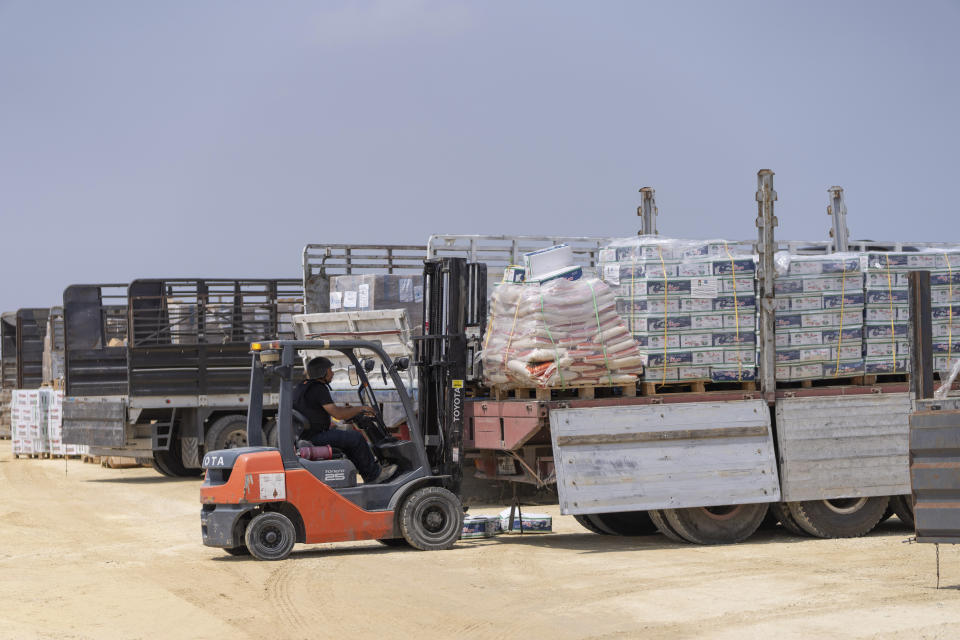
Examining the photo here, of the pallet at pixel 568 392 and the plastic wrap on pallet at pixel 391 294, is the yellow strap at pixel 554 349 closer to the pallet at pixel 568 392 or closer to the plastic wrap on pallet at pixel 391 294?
the pallet at pixel 568 392

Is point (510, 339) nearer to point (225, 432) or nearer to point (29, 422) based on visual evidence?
point (225, 432)

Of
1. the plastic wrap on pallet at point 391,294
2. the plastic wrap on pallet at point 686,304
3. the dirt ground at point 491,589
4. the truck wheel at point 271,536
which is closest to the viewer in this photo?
the dirt ground at point 491,589

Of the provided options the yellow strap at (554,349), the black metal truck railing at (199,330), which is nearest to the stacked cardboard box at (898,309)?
the yellow strap at (554,349)

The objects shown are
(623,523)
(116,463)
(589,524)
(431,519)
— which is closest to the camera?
(431,519)

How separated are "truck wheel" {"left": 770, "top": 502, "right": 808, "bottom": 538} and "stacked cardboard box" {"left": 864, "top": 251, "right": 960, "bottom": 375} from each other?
59.5 inches

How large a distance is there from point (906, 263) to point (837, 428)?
1.68 m

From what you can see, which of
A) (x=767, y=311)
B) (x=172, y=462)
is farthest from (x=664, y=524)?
(x=172, y=462)

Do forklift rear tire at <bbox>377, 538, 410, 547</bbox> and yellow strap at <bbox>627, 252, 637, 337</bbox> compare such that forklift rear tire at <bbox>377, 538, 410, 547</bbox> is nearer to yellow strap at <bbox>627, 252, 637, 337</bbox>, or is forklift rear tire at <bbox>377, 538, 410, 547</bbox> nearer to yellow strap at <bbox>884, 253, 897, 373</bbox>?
yellow strap at <bbox>627, 252, 637, 337</bbox>

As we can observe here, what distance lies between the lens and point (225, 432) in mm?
18891

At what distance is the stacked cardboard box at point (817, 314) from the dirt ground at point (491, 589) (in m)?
1.66

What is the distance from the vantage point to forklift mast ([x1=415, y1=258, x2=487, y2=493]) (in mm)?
11273

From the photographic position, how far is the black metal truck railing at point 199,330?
18.7 meters

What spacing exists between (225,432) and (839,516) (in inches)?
410

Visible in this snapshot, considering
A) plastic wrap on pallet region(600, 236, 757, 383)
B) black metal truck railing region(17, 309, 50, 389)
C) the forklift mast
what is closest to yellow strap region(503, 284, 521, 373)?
the forklift mast
